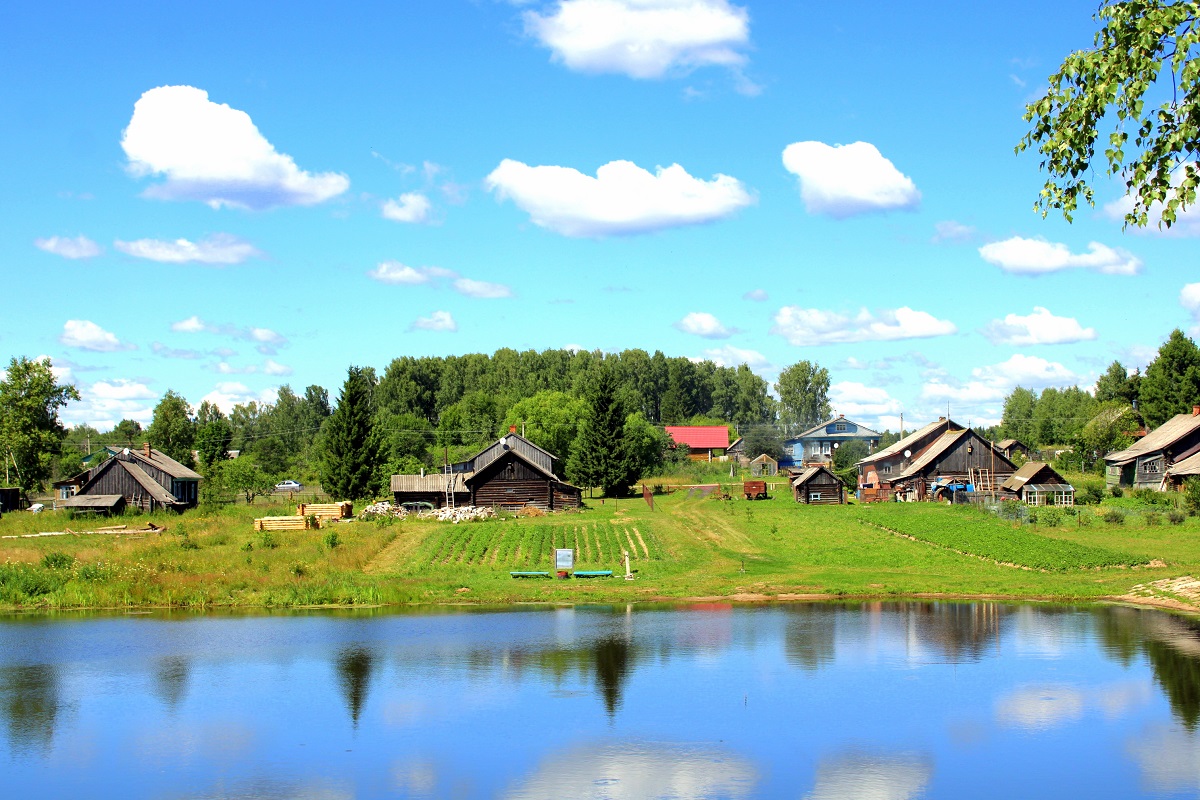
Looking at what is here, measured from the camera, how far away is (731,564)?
1964 inches

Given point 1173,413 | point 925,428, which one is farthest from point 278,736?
point 1173,413

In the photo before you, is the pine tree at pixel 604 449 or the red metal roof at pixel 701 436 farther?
the red metal roof at pixel 701 436

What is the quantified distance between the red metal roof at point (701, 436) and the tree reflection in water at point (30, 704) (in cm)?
12220

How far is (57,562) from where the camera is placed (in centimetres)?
4866

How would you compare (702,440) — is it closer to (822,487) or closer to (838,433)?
(838,433)

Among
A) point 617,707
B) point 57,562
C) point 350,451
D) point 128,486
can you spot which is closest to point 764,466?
point 350,451

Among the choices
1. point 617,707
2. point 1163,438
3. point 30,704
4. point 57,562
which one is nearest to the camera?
point 617,707

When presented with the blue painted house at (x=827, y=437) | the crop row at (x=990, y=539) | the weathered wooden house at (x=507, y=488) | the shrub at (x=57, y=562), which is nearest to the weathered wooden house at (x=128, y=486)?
the weathered wooden house at (x=507, y=488)

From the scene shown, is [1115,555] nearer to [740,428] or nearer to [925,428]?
[925,428]

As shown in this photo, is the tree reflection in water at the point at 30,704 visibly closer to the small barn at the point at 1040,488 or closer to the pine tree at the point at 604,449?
the pine tree at the point at 604,449

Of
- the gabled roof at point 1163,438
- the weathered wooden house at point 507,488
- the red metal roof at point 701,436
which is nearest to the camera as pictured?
the weathered wooden house at point 507,488

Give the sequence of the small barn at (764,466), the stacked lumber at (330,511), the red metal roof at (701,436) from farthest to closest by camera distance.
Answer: the red metal roof at (701,436), the small barn at (764,466), the stacked lumber at (330,511)

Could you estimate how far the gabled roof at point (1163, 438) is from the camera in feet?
267

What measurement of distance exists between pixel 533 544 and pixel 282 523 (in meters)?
18.1
